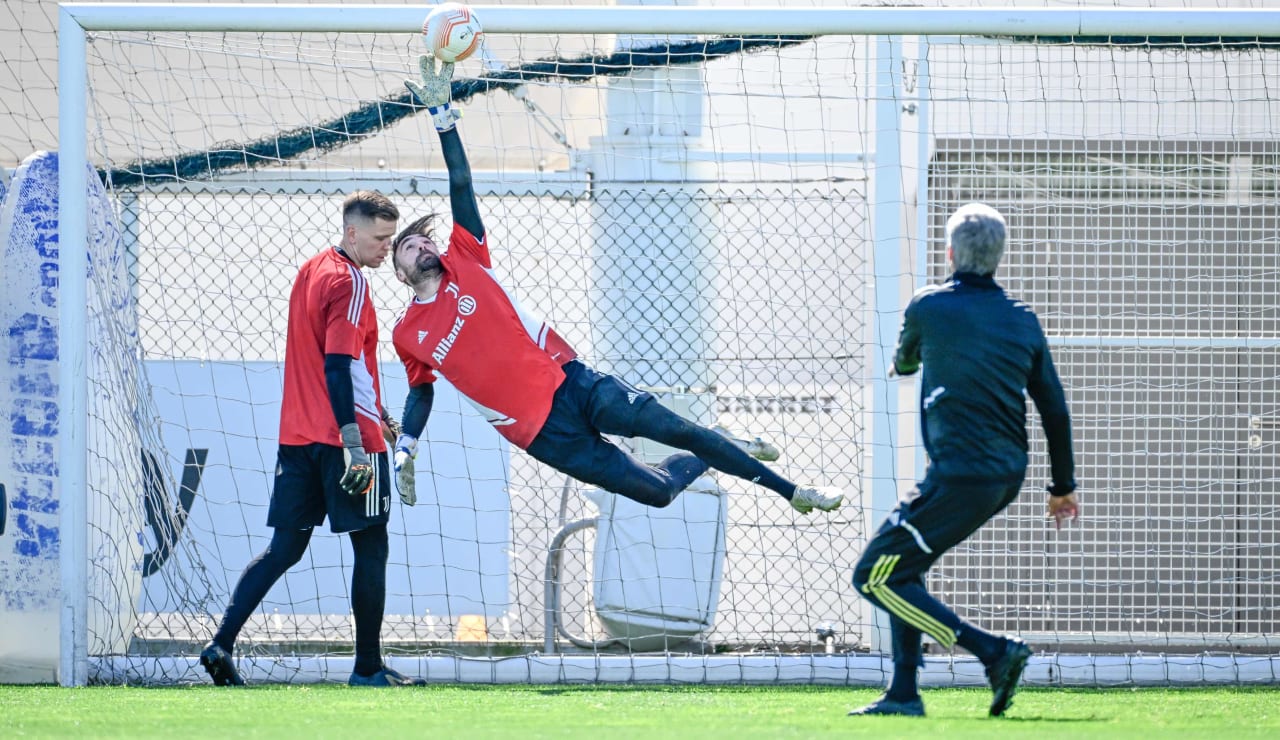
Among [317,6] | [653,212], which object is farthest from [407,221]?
[317,6]

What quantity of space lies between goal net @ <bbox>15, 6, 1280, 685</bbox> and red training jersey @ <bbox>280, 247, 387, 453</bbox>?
1.16 metres

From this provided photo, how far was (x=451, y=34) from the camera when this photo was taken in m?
5.09

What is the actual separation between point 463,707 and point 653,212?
122 inches

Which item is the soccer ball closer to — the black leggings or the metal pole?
the metal pole

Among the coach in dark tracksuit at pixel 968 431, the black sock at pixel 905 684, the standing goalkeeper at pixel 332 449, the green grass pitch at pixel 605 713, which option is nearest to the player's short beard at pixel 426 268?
the standing goalkeeper at pixel 332 449

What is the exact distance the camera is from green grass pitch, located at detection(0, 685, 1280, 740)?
148 inches

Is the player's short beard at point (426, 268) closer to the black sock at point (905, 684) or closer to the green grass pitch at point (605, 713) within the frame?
the green grass pitch at point (605, 713)

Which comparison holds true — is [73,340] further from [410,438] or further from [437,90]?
[437,90]

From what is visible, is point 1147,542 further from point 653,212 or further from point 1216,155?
point 653,212

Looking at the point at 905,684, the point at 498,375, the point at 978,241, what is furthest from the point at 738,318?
the point at 905,684

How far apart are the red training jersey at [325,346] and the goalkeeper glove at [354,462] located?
0.16m

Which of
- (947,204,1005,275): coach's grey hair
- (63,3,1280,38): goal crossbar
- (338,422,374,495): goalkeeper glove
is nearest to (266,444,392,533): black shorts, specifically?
(338,422,374,495): goalkeeper glove

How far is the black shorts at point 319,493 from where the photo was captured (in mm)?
→ 5121

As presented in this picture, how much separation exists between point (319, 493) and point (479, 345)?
2.70 feet
